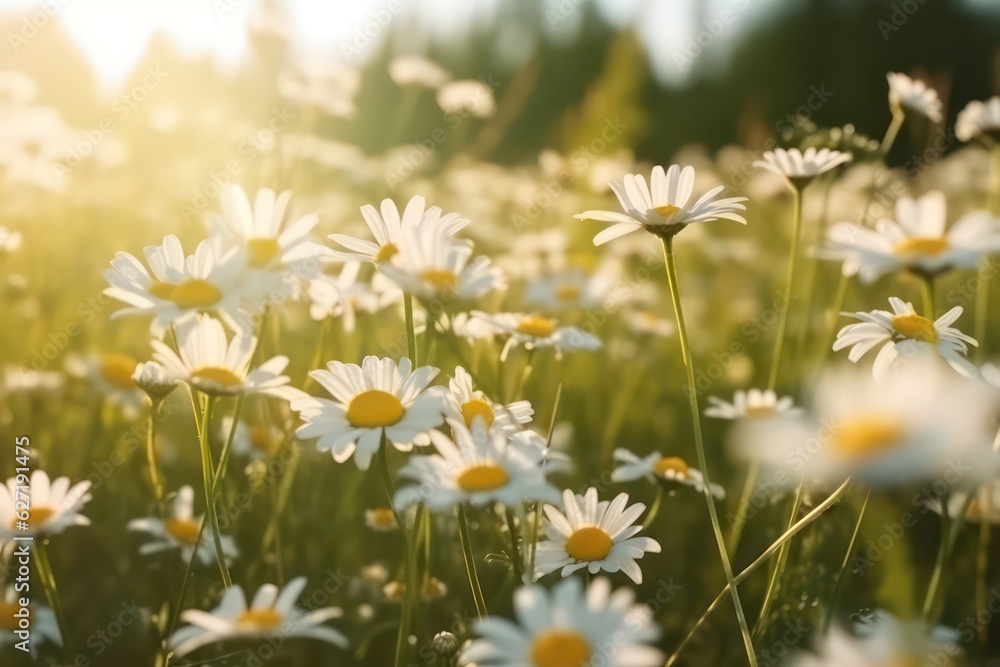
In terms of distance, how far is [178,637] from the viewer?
2.78ft

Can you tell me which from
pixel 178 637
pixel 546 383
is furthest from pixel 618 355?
pixel 178 637

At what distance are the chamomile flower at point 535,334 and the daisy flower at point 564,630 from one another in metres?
0.76

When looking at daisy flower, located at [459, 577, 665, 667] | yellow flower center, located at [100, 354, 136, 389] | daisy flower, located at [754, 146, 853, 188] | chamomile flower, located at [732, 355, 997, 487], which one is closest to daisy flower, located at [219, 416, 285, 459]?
yellow flower center, located at [100, 354, 136, 389]

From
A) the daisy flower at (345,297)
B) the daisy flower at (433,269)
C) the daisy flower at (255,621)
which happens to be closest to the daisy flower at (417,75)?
the daisy flower at (345,297)

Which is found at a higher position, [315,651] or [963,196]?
[963,196]

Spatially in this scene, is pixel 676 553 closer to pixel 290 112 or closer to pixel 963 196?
pixel 290 112

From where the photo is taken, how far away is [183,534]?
1485mm

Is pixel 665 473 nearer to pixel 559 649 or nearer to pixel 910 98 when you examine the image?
pixel 559 649

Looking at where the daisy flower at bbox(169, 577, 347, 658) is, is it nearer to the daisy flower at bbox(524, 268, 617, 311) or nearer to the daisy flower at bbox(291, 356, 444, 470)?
the daisy flower at bbox(291, 356, 444, 470)

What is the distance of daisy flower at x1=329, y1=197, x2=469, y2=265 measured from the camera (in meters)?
1.10

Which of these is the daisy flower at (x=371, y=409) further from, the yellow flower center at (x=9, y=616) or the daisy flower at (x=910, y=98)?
the daisy flower at (x=910, y=98)

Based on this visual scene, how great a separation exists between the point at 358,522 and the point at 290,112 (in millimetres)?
1447

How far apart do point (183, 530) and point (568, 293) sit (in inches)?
50.3

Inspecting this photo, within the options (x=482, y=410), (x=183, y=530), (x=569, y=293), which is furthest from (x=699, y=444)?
(x=569, y=293)
